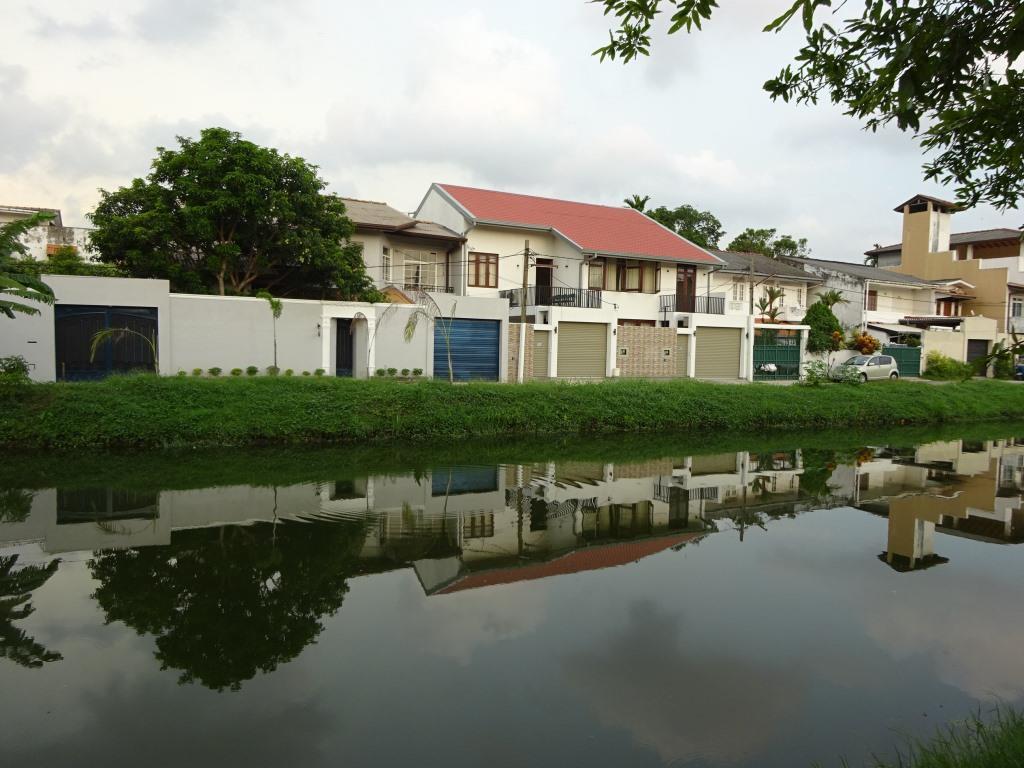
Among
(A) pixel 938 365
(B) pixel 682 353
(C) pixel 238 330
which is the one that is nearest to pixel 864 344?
(A) pixel 938 365

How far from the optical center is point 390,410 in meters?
19.3

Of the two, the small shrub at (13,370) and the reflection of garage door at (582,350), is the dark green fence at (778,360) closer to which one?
the reflection of garage door at (582,350)

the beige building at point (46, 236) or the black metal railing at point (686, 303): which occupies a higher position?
the beige building at point (46, 236)

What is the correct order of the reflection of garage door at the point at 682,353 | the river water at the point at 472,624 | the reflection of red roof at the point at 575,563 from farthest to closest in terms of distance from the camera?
the reflection of garage door at the point at 682,353 < the reflection of red roof at the point at 575,563 < the river water at the point at 472,624

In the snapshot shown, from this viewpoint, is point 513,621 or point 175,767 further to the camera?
point 513,621

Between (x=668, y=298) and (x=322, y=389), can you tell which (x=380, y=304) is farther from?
(x=668, y=298)

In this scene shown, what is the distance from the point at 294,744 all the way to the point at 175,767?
0.75 meters

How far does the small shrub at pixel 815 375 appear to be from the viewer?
27.4 m

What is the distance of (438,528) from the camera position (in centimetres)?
1097

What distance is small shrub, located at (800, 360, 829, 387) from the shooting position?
27353mm

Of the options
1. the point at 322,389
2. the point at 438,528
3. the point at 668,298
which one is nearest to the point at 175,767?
the point at 438,528

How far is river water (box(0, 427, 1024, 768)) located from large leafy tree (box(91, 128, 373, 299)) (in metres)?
9.42

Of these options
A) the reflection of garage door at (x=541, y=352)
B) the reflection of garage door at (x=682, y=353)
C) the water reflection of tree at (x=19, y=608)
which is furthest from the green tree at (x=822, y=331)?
the water reflection of tree at (x=19, y=608)

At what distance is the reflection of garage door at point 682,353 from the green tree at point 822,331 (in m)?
8.29
